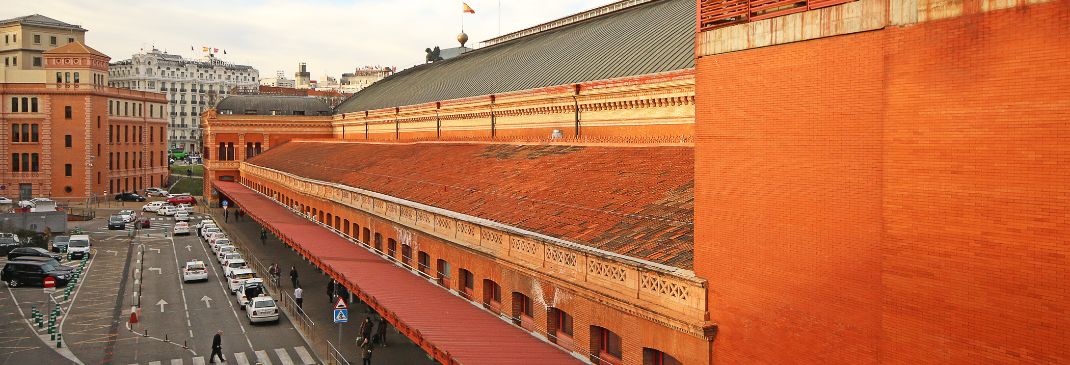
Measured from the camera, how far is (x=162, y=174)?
125500 millimetres

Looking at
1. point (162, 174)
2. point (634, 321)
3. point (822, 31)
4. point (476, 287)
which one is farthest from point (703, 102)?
point (162, 174)

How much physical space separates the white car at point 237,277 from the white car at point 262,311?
7.25 m

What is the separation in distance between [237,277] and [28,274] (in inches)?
509

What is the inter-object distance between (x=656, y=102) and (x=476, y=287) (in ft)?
32.4

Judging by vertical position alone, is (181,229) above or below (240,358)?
above

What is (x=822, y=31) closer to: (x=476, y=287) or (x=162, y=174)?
(x=476, y=287)

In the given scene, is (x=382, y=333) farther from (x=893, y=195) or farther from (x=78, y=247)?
(x=78, y=247)

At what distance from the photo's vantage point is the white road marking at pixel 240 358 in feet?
106

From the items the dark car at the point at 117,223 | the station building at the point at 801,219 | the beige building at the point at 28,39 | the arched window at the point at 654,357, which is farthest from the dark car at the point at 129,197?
the arched window at the point at 654,357

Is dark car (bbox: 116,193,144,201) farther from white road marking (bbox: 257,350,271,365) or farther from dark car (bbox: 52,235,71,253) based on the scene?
white road marking (bbox: 257,350,271,365)

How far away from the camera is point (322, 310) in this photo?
1591 inches

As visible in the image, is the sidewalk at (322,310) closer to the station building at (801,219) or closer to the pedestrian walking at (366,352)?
the pedestrian walking at (366,352)

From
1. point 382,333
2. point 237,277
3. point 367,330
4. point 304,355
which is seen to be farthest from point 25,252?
point 367,330

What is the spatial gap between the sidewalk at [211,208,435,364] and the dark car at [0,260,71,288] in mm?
10441
